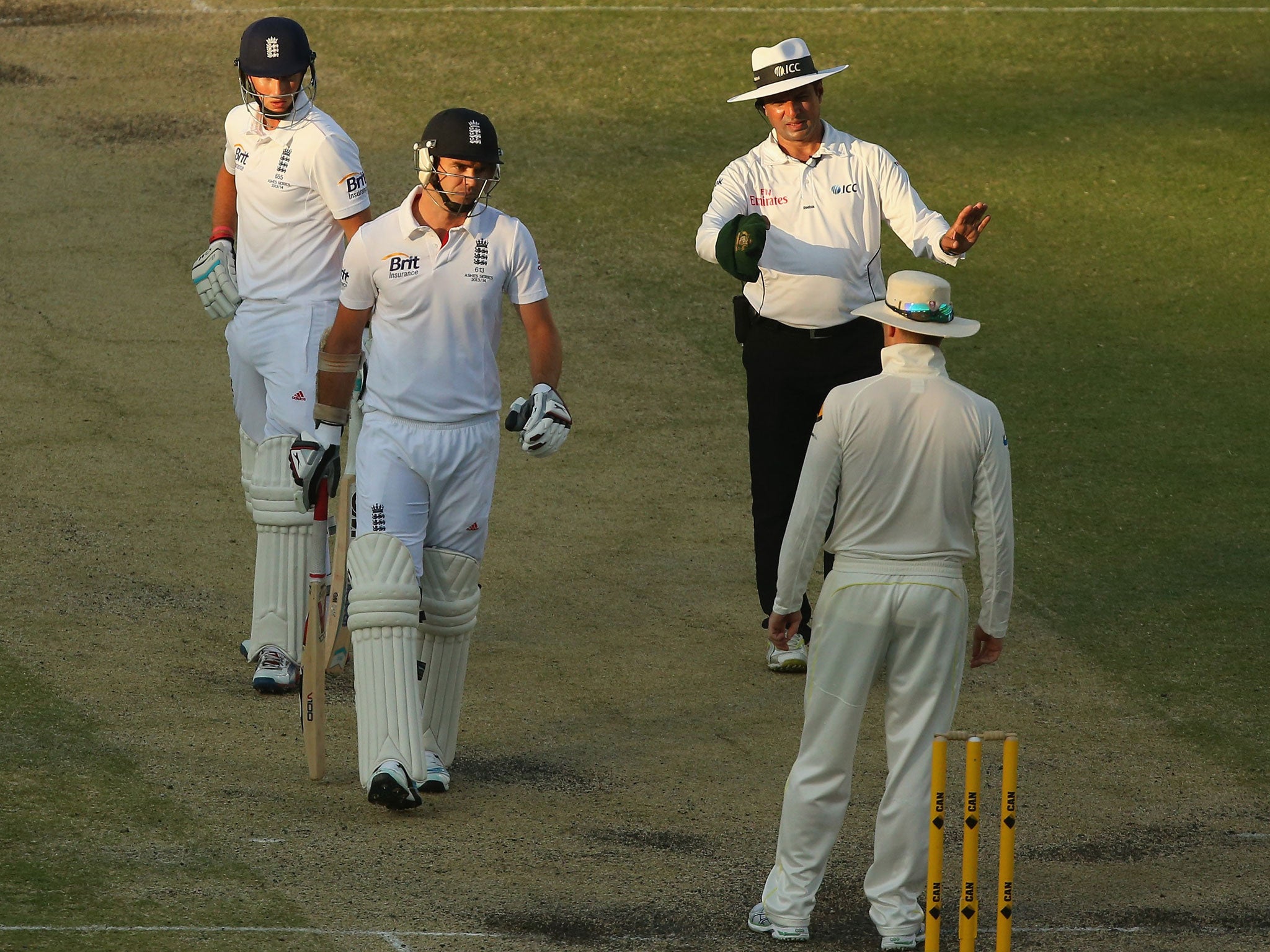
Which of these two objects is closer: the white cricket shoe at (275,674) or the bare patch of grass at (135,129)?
the white cricket shoe at (275,674)

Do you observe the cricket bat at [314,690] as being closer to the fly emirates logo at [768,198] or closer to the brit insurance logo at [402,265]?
the brit insurance logo at [402,265]

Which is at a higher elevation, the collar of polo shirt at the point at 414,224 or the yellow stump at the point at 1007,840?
the collar of polo shirt at the point at 414,224

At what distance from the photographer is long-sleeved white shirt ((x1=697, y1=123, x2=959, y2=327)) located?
26.1 ft

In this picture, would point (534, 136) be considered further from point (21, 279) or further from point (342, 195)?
point (342, 195)

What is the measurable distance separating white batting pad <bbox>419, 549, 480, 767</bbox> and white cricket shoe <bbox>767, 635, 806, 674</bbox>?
1801 millimetres

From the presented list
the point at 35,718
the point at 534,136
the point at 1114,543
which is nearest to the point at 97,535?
the point at 35,718

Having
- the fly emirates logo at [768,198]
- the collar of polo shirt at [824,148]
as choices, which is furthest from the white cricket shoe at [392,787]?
the collar of polo shirt at [824,148]

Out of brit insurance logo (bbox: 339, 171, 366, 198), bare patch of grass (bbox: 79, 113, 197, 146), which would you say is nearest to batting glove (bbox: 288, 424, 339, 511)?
brit insurance logo (bbox: 339, 171, 366, 198)

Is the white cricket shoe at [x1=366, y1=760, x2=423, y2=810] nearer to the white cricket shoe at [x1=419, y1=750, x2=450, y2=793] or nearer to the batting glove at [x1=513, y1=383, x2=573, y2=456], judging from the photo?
the white cricket shoe at [x1=419, y1=750, x2=450, y2=793]

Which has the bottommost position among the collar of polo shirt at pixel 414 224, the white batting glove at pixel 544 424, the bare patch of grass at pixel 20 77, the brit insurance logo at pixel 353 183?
the white batting glove at pixel 544 424

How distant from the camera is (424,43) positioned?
1675cm

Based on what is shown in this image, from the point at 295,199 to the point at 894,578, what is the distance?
3.43m

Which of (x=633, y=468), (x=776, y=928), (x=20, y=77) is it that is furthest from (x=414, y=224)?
(x=20, y=77)

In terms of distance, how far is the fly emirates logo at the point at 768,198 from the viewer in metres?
8.00
